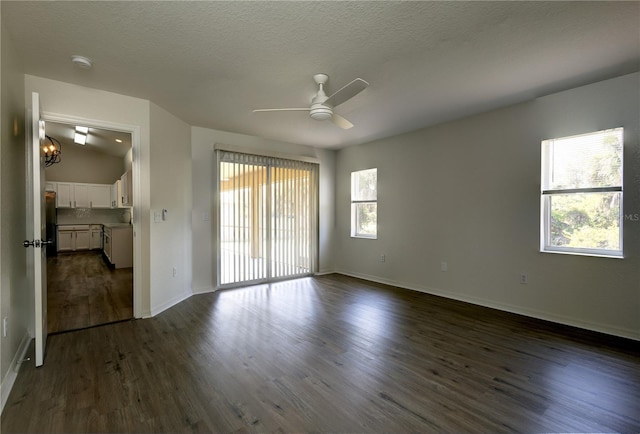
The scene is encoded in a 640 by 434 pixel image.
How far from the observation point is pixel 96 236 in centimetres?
920

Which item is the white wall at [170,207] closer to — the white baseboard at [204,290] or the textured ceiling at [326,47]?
the white baseboard at [204,290]

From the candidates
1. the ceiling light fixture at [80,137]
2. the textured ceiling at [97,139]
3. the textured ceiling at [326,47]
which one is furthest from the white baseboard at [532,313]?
the ceiling light fixture at [80,137]

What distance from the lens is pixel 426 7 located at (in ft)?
6.34

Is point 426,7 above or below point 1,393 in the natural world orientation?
above

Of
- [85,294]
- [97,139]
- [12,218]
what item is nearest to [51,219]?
[97,139]

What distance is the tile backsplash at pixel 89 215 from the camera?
28.9 ft

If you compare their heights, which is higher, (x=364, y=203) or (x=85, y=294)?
(x=364, y=203)

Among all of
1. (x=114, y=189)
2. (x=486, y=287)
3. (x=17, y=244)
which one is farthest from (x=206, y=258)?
(x=114, y=189)

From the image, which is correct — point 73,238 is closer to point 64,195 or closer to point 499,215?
point 64,195

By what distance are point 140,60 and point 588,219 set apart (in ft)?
15.6

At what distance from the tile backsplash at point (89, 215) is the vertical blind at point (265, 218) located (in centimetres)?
621

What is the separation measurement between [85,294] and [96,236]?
18.9ft

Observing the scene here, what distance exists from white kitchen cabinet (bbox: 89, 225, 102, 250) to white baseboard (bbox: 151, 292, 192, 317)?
6853 mm

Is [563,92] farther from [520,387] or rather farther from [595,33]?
[520,387]
